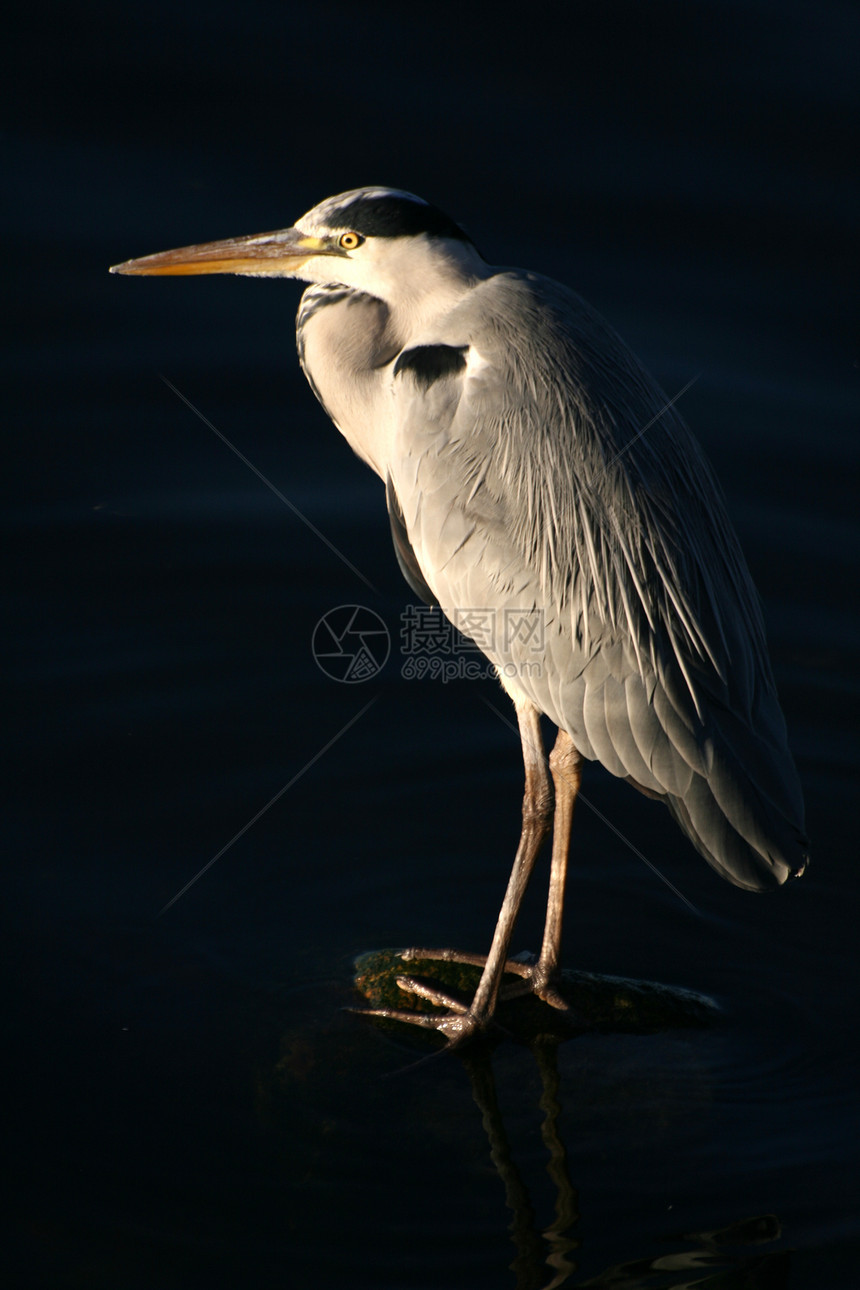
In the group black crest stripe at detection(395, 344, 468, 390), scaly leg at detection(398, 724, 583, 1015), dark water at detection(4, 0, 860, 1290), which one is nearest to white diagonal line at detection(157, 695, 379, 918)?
dark water at detection(4, 0, 860, 1290)

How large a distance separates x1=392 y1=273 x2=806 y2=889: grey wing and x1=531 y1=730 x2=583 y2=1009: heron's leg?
0.33m

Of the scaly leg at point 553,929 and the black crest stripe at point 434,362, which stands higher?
the black crest stripe at point 434,362

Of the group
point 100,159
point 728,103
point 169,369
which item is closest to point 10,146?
point 100,159

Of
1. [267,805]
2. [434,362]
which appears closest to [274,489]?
[267,805]

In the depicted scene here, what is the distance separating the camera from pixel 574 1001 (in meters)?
3.62

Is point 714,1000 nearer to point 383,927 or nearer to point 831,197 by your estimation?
point 383,927

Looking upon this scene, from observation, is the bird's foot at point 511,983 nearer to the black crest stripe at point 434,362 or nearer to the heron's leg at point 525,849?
the heron's leg at point 525,849

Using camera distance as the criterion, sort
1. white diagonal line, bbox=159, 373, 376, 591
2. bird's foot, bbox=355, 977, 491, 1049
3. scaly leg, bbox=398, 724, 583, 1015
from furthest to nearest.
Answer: white diagonal line, bbox=159, 373, 376, 591 → scaly leg, bbox=398, 724, 583, 1015 → bird's foot, bbox=355, 977, 491, 1049

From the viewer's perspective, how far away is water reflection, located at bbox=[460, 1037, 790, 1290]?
9.56 ft

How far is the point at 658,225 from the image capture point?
7180 millimetres

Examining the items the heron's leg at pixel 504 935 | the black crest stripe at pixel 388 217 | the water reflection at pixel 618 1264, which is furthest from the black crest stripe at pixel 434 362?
the water reflection at pixel 618 1264

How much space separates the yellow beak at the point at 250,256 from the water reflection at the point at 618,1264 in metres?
2.29

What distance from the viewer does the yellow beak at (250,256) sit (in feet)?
12.2

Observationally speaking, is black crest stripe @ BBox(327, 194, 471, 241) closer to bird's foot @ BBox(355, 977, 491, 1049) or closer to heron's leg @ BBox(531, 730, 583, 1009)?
heron's leg @ BBox(531, 730, 583, 1009)
